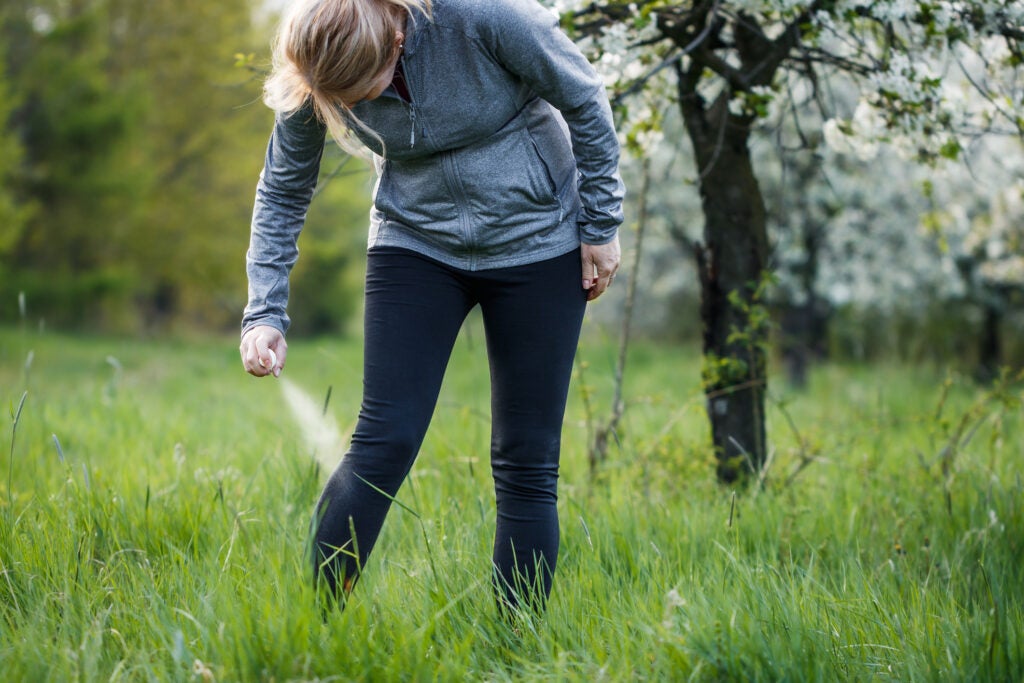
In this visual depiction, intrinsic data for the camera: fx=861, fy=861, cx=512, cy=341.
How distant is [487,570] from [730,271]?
167 cm

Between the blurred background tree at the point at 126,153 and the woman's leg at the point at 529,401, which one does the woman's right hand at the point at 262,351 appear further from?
the blurred background tree at the point at 126,153

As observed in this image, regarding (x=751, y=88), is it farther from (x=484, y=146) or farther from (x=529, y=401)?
(x=529, y=401)

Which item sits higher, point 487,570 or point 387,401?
point 387,401

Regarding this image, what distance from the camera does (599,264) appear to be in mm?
1961

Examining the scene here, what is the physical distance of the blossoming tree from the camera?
106 inches

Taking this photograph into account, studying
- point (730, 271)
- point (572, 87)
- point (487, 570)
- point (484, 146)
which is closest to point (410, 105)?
point (484, 146)

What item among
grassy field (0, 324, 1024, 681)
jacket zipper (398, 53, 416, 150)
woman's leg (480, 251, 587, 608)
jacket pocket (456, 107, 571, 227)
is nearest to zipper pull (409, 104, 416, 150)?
jacket zipper (398, 53, 416, 150)

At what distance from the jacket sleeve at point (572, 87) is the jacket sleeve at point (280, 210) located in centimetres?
49

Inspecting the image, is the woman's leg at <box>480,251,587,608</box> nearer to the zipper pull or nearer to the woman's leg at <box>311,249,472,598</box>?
the woman's leg at <box>311,249,472,598</box>

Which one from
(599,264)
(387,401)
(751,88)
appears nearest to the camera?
(387,401)

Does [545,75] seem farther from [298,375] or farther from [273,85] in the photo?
[298,375]

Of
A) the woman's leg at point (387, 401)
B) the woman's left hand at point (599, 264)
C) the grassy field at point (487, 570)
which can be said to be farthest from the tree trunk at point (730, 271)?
the woman's leg at point (387, 401)

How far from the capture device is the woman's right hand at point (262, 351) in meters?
1.86

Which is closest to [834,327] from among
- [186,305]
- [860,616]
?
[860,616]
